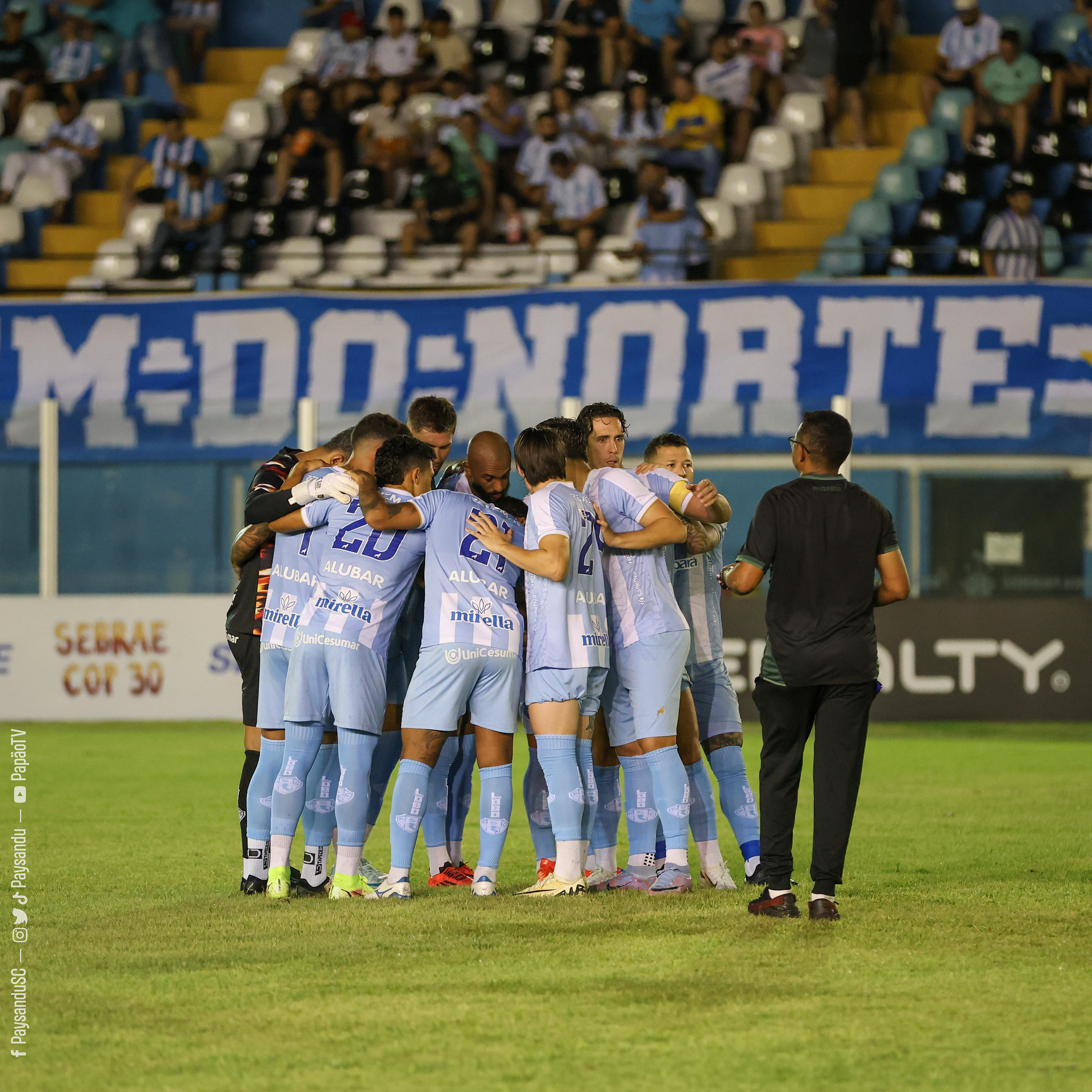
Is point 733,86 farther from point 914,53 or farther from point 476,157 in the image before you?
point 476,157

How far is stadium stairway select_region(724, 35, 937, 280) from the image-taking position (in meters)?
16.2

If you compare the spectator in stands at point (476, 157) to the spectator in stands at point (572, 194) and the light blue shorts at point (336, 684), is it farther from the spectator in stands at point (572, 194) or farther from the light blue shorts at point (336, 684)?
the light blue shorts at point (336, 684)

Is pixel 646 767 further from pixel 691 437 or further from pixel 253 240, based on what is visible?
Answer: pixel 253 240

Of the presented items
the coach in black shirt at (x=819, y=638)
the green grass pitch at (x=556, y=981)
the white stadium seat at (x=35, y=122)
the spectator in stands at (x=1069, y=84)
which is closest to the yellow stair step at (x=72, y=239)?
the white stadium seat at (x=35, y=122)

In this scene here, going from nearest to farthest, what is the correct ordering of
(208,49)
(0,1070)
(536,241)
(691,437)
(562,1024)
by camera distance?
(0,1070) → (562,1024) → (691,437) → (536,241) → (208,49)

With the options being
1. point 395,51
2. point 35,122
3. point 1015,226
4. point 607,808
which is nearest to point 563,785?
point 607,808

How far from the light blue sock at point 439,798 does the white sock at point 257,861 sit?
0.67 meters

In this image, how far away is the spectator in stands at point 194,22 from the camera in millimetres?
21188

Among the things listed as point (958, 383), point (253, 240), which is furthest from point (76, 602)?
point (958, 383)

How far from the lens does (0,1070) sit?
13.3 ft

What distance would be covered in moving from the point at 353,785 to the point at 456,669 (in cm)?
61

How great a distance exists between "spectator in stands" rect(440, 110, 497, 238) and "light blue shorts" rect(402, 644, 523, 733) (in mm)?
11377

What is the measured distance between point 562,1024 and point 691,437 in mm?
9995

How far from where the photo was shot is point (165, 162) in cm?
1828
